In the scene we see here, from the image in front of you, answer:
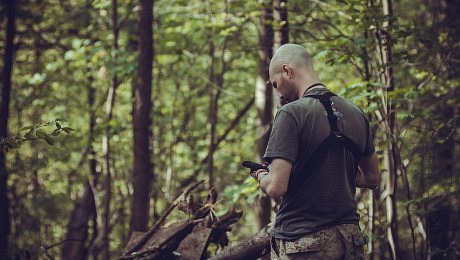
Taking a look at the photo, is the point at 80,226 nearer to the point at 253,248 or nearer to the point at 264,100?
the point at 264,100

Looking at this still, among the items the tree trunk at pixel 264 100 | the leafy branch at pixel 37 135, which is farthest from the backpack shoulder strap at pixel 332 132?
the tree trunk at pixel 264 100

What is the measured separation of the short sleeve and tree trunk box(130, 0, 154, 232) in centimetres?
579

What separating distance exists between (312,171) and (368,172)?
0.69 metres

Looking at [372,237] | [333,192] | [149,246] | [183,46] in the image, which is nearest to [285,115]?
[333,192]

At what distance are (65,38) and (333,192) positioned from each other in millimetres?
12541

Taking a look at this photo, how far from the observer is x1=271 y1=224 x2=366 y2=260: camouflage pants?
11.1ft

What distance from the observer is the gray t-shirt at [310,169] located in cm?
330

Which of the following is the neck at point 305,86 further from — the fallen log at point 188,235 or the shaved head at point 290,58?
the fallen log at point 188,235

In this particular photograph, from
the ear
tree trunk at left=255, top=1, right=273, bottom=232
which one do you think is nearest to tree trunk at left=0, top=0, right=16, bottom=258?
tree trunk at left=255, top=1, right=273, bottom=232

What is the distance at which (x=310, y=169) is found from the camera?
3.38 m

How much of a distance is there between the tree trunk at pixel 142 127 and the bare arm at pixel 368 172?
5.38 metres

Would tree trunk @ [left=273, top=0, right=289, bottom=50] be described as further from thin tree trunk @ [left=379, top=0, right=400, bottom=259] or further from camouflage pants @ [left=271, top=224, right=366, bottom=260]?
camouflage pants @ [left=271, top=224, right=366, bottom=260]

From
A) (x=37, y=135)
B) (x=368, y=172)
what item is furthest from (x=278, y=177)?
(x=37, y=135)

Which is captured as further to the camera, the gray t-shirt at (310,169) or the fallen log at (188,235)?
the fallen log at (188,235)
